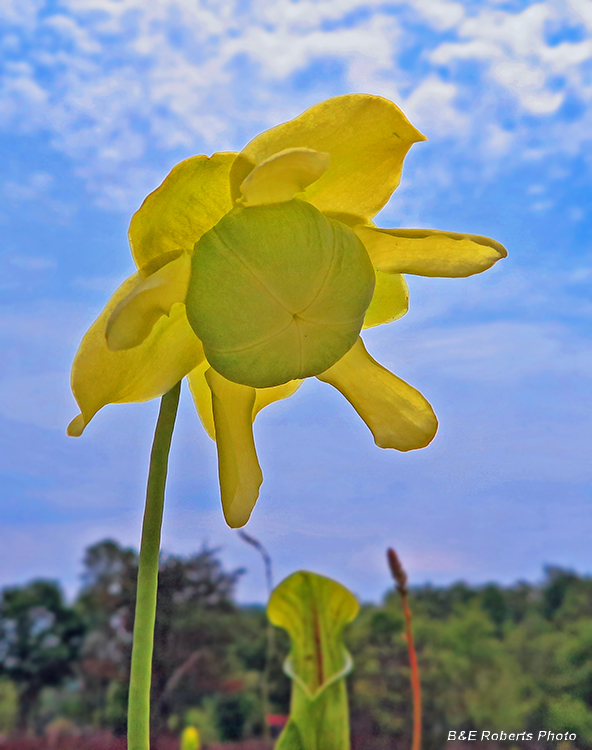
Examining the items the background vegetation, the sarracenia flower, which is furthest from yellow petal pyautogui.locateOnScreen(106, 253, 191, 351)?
the background vegetation

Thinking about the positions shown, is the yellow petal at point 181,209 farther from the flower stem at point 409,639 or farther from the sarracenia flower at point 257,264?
the flower stem at point 409,639

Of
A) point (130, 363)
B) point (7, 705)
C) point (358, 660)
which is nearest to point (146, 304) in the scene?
point (130, 363)

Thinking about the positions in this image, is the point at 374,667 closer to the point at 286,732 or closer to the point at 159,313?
the point at 286,732

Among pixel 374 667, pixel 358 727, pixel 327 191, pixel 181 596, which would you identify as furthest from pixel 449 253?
pixel 374 667

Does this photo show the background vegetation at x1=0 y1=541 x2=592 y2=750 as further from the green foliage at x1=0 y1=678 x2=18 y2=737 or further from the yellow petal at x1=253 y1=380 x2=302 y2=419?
the yellow petal at x1=253 y1=380 x2=302 y2=419

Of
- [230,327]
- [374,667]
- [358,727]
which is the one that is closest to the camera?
[230,327]

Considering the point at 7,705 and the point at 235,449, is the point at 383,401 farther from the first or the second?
the point at 7,705

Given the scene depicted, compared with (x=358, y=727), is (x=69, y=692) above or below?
above
